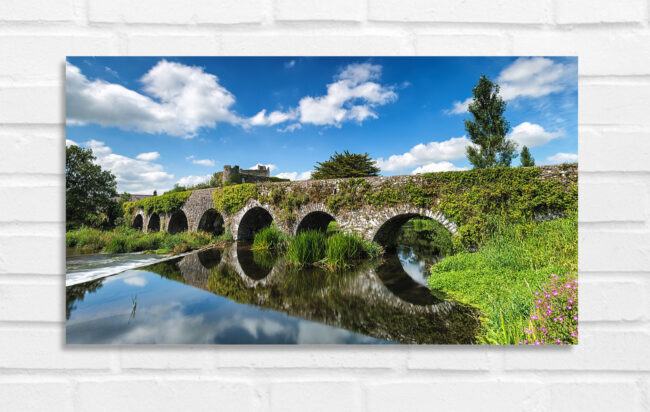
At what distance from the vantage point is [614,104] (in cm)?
169

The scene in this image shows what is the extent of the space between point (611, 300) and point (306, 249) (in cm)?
391

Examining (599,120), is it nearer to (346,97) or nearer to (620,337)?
(620,337)

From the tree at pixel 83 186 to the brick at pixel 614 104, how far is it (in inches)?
132

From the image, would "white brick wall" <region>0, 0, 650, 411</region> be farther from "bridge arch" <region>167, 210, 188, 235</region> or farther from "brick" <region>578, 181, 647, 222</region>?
"bridge arch" <region>167, 210, 188, 235</region>

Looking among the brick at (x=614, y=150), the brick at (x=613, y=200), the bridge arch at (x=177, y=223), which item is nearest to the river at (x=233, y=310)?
the bridge arch at (x=177, y=223)
